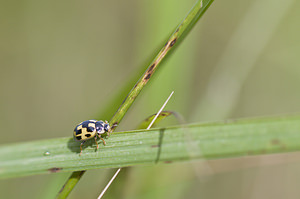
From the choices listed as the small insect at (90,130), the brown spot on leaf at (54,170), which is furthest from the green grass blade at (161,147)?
the small insect at (90,130)

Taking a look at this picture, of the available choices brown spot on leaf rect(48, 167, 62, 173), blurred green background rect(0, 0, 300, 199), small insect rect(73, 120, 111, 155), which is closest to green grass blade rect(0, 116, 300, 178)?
brown spot on leaf rect(48, 167, 62, 173)

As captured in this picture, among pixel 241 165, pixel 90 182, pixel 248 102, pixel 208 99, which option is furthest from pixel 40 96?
pixel 241 165

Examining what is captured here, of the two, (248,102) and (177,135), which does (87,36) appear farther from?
(177,135)

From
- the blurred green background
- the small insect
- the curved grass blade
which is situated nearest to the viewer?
the curved grass blade

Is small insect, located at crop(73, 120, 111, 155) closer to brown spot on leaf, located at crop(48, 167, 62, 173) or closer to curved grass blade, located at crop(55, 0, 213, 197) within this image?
brown spot on leaf, located at crop(48, 167, 62, 173)

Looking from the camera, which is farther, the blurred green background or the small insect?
the blurred green background

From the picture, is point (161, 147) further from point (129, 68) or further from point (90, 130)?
point (129, 68)
